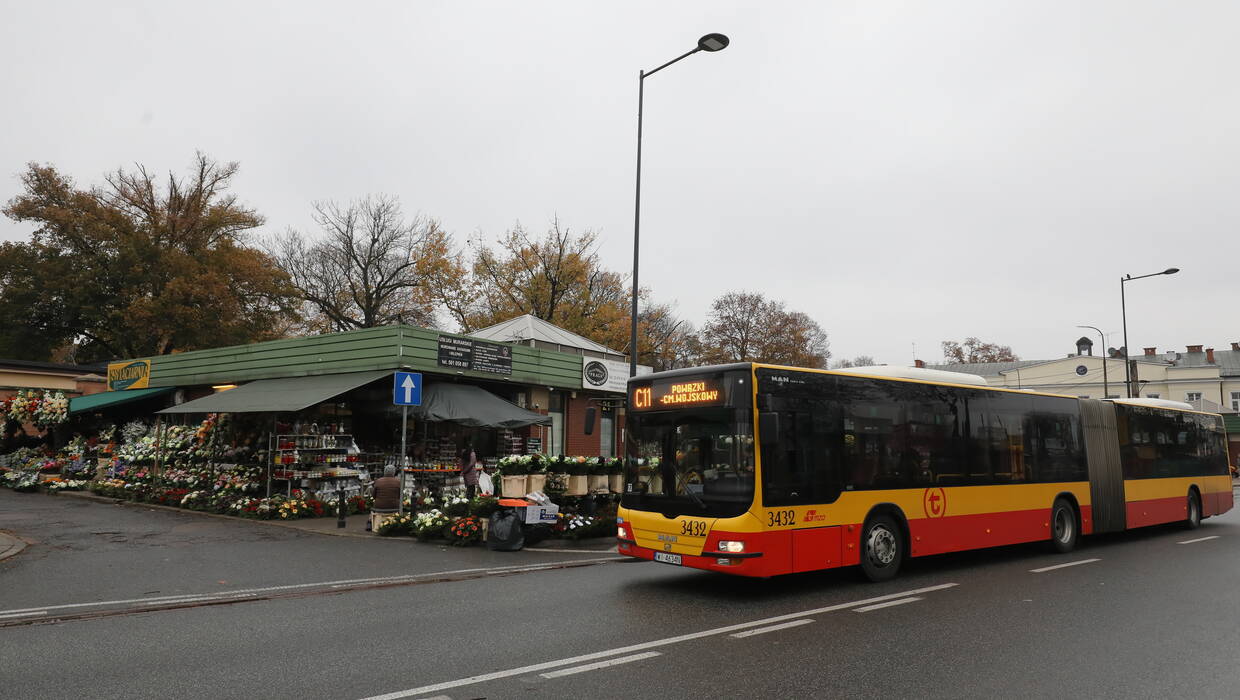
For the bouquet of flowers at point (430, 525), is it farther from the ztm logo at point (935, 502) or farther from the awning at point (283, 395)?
the ztm logo at point (935, 502)

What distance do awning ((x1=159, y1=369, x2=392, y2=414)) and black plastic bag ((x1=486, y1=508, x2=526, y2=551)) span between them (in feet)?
20.6

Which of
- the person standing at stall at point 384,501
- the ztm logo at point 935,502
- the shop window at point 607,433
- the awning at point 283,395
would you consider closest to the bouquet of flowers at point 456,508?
the person standing at stall at point 384,501

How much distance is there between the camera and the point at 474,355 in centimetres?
2064

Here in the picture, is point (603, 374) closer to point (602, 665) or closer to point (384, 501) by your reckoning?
point (384, 501)

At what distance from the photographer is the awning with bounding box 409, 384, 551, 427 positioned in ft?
58.9

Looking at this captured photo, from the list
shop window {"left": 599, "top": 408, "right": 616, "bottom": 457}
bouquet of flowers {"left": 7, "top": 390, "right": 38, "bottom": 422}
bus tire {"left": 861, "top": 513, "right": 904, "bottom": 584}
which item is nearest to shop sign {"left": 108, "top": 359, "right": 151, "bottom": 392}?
bouquet of flowers {"left": 7, "top": 390, "right": 38, "bottom": 422}

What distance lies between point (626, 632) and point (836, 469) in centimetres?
356

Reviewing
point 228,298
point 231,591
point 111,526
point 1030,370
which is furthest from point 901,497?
point 1030,370

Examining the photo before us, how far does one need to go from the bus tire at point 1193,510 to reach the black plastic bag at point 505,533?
14234mm

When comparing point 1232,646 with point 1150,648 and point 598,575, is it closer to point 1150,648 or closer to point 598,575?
point 1150,648

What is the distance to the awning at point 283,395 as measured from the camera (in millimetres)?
17484

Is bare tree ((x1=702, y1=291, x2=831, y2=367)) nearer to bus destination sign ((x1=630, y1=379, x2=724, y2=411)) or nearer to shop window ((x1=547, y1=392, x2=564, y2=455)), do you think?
shop window ((x1=547, y1=392, x2=564, y2=455))

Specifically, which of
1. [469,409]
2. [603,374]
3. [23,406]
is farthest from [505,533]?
[23,406]

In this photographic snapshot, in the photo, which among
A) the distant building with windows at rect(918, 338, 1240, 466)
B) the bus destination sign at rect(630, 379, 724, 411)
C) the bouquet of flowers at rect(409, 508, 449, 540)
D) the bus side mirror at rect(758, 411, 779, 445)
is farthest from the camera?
the distant building with windows at rect(918, 338, 1240, 466)
